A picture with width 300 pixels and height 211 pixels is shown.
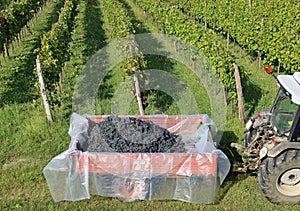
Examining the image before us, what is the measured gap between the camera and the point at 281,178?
5289 millimetres

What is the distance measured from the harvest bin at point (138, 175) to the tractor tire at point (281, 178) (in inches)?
22.5

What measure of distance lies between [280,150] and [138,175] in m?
2.15

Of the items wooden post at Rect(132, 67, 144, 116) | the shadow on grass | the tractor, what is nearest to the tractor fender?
the tractor

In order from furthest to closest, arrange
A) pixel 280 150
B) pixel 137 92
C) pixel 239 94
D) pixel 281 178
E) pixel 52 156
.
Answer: pixel 137 92 → pixel 239 94 → pixel 52 156 → pixel 281 178 → pixel 280 150

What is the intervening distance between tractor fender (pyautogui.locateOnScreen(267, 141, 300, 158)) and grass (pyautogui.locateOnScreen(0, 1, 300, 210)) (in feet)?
2.99

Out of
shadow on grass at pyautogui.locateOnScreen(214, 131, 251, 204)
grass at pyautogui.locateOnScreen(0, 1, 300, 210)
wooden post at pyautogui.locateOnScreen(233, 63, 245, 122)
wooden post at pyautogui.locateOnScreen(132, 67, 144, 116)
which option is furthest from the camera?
wooden post at pyautogui.locateOnScreen(132, 67, 144, 116)

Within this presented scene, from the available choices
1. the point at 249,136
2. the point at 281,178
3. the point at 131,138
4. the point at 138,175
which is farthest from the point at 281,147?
the point at 131,138

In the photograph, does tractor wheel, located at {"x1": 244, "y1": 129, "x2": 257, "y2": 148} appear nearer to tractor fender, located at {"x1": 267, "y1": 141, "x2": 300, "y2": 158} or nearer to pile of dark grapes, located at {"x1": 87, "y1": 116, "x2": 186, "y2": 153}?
tractor fender, located at {"x1": 267, "y1": 141, "x2": 300, "y2": 158}

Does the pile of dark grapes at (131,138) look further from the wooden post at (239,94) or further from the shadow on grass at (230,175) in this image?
the wooden post at (239,94)

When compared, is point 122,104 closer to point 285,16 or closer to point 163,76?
point 163,76

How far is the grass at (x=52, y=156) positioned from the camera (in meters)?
5.52

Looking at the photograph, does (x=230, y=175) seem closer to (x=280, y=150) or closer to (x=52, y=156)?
(x=280, y=150)

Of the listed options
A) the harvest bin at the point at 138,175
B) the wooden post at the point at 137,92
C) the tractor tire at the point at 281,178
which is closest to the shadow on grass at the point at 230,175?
the harvest bin at the point at 138,175

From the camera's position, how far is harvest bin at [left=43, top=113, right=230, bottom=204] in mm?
5301
